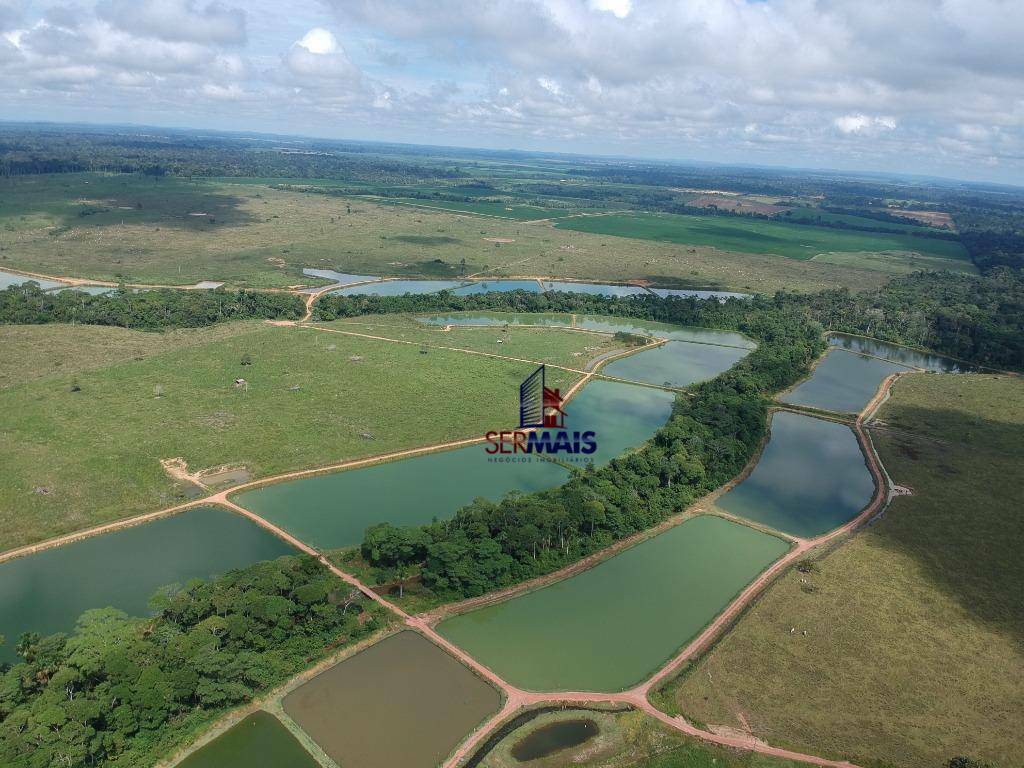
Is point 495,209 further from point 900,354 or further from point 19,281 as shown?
point 900,354

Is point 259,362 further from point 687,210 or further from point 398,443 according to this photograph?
point 687,210

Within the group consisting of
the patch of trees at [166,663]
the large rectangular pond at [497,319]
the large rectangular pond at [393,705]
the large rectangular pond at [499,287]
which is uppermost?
the large rectangular pond at [499,287]

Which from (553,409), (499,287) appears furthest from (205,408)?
(499,287)

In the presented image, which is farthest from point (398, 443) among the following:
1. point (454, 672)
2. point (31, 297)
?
point (31, 297)

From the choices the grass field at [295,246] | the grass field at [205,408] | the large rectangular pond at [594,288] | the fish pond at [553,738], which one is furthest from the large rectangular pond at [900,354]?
the fish pond at [553,738]

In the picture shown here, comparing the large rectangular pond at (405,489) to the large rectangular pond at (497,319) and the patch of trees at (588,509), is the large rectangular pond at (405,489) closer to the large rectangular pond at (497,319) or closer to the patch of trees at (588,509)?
the patch of trees at (588,509)

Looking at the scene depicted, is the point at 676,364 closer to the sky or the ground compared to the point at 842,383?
closer to the sky

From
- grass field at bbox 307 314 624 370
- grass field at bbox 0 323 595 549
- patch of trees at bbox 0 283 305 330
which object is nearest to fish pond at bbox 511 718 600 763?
grass field at bbox 0 323 595 549
